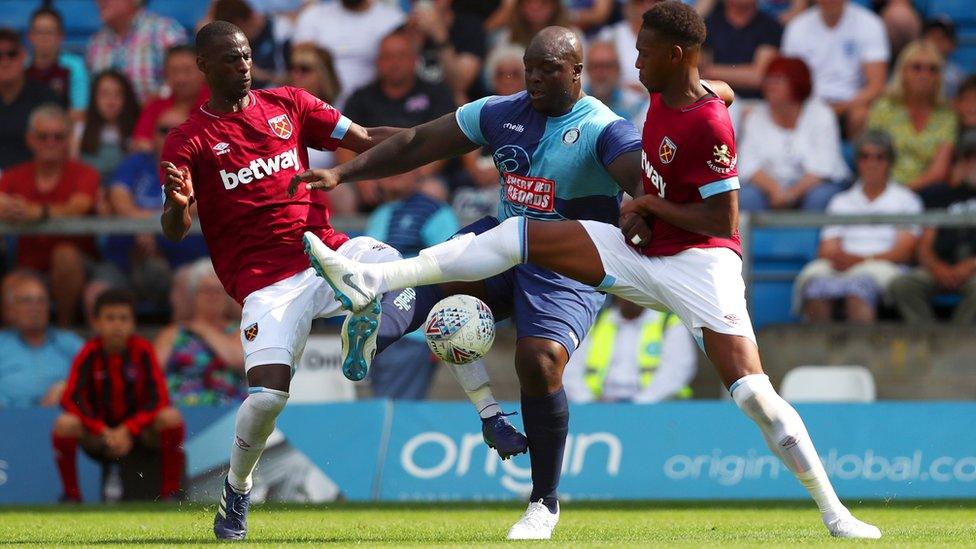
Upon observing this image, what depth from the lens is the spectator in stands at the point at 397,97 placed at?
13305 mm

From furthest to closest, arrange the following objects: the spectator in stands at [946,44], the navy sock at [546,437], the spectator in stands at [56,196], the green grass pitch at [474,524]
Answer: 1. the spectator in stands at [946,44]
2. the spectator in stands at [56,196]
3. the navy sock at [546,437]
4. the green grass pitch at [474,524]

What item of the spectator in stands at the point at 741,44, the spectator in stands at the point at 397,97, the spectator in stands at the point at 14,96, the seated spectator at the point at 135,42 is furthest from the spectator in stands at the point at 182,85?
the spectator in stands at the point at 741,44

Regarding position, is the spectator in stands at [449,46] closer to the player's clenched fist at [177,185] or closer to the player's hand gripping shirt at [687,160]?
the player's clenched fist at [177,185]

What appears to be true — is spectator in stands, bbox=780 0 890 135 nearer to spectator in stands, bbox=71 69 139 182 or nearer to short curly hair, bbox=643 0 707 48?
spectator in stands, bbox=71 69 139 182

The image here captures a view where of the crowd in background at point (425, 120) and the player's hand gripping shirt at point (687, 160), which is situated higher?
the player's hand gripping shirt at point (687, 160)

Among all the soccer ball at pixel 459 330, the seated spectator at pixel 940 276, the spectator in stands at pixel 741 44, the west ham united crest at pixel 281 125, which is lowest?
the seated spectator at pixel 940 276

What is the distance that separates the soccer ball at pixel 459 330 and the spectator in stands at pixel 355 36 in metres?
6.90

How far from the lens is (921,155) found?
514 inches

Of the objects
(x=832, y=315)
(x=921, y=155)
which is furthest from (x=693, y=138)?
(x=921, y=155)

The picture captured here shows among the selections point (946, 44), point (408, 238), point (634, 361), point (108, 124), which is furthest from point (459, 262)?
point (946, 44)

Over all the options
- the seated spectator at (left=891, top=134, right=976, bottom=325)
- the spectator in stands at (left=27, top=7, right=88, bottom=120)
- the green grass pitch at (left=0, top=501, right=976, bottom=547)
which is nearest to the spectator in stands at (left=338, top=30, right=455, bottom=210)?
the spectator in stands at (left=27, top=7, right=88, bottom=120)

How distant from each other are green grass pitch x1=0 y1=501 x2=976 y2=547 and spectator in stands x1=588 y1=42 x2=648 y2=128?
3939 millimetres

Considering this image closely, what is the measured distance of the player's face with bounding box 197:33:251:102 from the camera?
7703 millimetres

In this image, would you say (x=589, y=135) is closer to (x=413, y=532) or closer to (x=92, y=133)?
(x=413, y=532)
